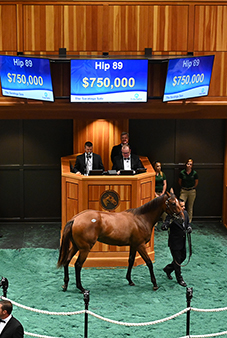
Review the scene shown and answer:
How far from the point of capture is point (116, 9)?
30.0ft

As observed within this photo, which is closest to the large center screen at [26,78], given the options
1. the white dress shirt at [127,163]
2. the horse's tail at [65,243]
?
the white dress shirt at [127,163]

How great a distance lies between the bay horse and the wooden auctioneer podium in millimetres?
696

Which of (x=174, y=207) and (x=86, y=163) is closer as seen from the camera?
(x=174, y=207)

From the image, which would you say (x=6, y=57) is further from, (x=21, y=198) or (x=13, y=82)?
(x=21, y=198)

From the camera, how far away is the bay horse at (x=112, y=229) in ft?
24.5

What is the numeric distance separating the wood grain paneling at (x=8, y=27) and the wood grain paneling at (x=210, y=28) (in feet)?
11.2

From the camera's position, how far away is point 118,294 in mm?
7551

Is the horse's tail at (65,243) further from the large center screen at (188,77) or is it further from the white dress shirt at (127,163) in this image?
the large center screen at (188,77)

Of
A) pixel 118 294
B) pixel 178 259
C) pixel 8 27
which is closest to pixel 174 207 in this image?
pixel 178 259

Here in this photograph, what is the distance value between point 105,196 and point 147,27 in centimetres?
333

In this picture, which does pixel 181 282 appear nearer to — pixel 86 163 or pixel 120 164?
pixel 120 164

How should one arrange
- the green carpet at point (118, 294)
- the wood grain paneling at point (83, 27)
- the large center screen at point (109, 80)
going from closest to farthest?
1. the green carpet at point (118, 294)
2. the large center screen at point (109, 80)
3. the wood grain paneling at point (83, 27)


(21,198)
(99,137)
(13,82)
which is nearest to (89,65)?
(13,82)

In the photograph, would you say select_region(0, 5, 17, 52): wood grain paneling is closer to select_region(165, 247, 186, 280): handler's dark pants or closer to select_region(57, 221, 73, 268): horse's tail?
select_region(57, 221, 73, 268): horse's tail
